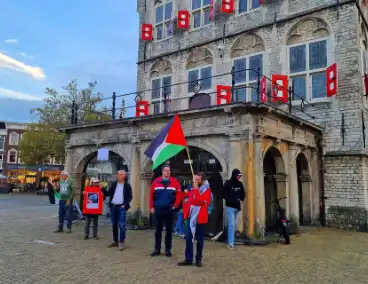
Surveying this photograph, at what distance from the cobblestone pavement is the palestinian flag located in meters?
2.26

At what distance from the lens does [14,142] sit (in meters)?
51.3

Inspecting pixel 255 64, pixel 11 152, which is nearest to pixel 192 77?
pixel 255 64

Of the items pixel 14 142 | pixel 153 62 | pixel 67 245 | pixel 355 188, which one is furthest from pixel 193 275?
pixel 14 142

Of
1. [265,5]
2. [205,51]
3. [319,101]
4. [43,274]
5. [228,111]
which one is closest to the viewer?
[43,274]

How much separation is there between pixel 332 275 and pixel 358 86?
9.12m

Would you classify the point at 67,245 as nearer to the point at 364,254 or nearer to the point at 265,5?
the point at 364,254

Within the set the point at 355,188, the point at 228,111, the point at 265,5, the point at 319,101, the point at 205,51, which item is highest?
the point at 265,5

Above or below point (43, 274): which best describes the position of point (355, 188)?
above

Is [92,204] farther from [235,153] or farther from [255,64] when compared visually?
[255,64]

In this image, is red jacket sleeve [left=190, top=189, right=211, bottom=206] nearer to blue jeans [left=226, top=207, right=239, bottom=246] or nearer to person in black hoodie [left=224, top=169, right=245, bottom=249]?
person in black hoodie [left=224, top=169, right=245, bottom=249]

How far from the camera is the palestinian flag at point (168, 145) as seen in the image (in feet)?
27.7

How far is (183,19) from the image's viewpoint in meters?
18.0

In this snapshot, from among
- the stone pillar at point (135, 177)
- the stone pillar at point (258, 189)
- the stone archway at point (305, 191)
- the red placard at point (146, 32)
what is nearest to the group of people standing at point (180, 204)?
the stone pillar at point (258, 189)

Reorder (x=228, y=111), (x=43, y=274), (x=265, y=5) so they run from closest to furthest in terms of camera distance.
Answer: (x=43, y=274) → (x=228, y=111) → (x=265, y=5)
